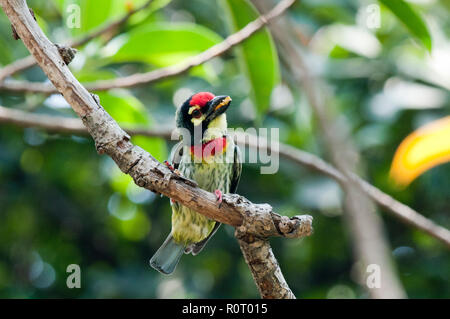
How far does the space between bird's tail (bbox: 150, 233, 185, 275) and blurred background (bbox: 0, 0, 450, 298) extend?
1.15 meters

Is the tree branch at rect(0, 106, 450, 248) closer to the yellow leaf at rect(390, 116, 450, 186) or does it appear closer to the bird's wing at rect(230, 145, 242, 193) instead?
the bird's wing at rect(230, 145, 242, 193)

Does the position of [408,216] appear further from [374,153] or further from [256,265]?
[374,153]

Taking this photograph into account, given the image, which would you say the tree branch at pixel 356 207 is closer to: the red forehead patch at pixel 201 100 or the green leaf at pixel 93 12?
the red forehead patch at pixel 201 100

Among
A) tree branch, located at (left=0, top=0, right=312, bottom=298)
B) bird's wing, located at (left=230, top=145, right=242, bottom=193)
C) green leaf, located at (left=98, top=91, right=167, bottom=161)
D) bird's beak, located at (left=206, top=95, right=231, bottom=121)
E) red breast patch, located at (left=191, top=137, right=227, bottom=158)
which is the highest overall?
green leaf, located at (left=98, top=91, right=167, bottom=161)

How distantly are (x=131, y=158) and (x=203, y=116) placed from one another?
0.53 meters

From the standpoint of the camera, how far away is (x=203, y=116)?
5.97ft

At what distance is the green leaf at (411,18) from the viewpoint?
1.78m

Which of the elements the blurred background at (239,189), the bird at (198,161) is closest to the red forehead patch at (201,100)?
the bird at (198,161)

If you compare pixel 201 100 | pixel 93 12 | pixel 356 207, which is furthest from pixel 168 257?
pixel 356 207

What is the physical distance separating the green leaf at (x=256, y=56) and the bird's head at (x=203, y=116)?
26 centimetres

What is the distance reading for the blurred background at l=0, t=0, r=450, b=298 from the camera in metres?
3.35

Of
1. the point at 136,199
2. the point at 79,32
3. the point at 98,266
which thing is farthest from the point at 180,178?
the point at 98,266

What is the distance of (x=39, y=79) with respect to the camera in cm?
330

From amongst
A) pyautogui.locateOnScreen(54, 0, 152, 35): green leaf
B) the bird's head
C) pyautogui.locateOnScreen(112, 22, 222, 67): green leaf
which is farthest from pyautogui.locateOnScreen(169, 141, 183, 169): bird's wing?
pyautogui.locateOnScreen(54, 0, 152, 35): green leaf
